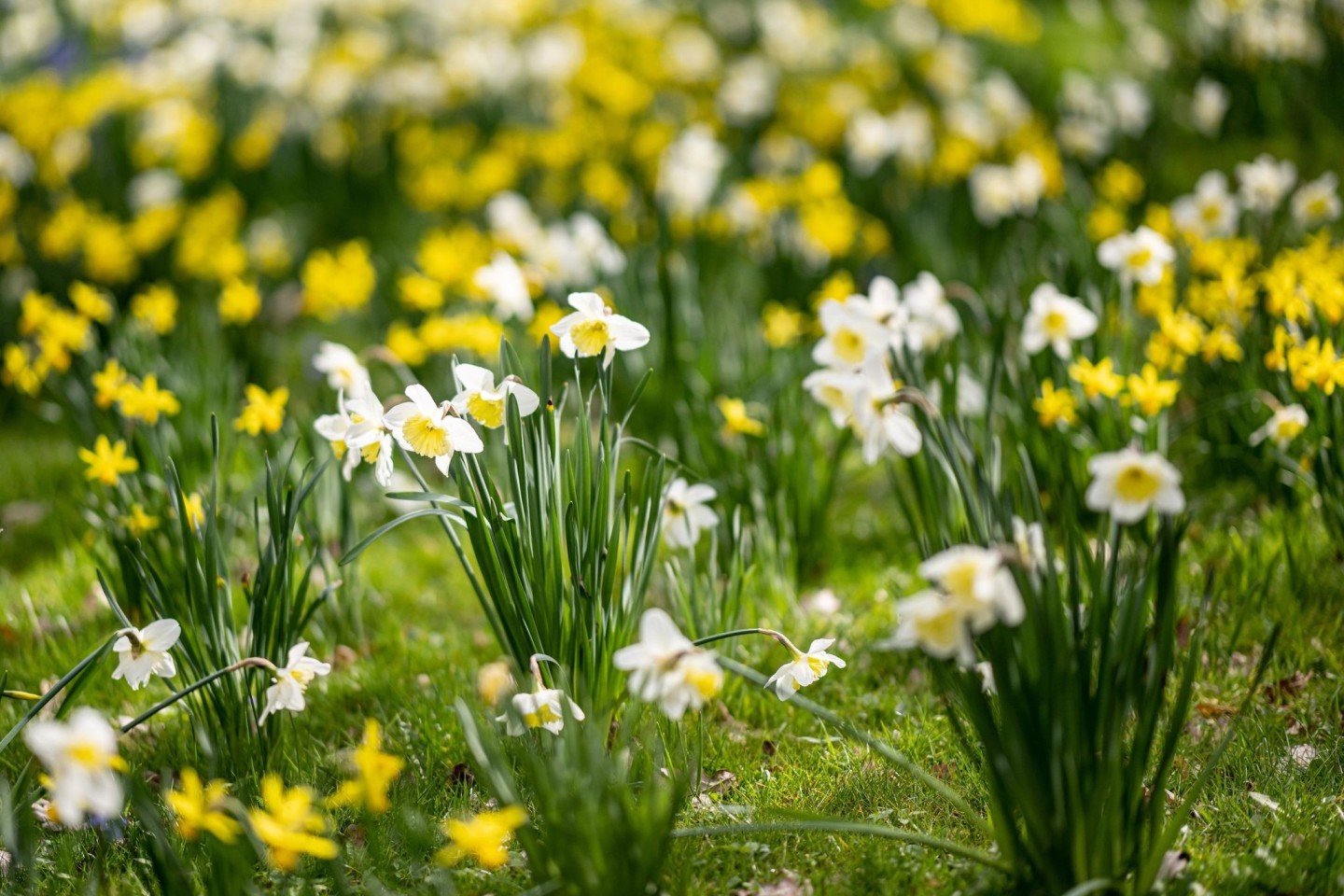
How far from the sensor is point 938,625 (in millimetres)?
1440

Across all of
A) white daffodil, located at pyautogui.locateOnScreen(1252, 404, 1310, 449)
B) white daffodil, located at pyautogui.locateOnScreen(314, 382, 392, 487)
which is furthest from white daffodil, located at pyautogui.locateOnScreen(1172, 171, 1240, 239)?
white daffodil, located at pyautogui.locateOnScreen(314, 382, 392, 487)

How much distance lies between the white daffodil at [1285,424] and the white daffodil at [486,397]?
167 centimetres

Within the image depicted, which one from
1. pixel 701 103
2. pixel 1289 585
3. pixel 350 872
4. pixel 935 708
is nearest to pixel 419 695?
pixel 350 872

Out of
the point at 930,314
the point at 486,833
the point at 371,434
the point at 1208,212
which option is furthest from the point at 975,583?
the point at 1208,212

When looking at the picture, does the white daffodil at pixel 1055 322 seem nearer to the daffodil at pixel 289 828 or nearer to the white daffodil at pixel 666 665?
the white daffodil at pixel 666 665

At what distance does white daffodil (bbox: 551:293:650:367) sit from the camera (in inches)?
81.4

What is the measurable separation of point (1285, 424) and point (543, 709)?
1.77 m

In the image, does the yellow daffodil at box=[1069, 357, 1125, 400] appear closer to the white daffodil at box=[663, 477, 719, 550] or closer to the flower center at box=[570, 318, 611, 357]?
the white daffodil at box=[663, 477, 719, 550]

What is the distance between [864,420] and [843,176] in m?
3.43

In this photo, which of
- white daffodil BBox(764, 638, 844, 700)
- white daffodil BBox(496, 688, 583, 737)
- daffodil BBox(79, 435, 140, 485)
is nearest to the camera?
white daffodil BBox(496, 688, 583, 737)

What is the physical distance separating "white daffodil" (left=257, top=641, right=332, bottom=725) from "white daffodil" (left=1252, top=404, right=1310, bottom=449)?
212 centimetres

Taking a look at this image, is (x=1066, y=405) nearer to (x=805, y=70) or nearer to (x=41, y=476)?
(x=41, y=476)

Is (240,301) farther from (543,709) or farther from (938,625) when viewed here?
(938,625)

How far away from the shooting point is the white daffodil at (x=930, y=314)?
2.82m
